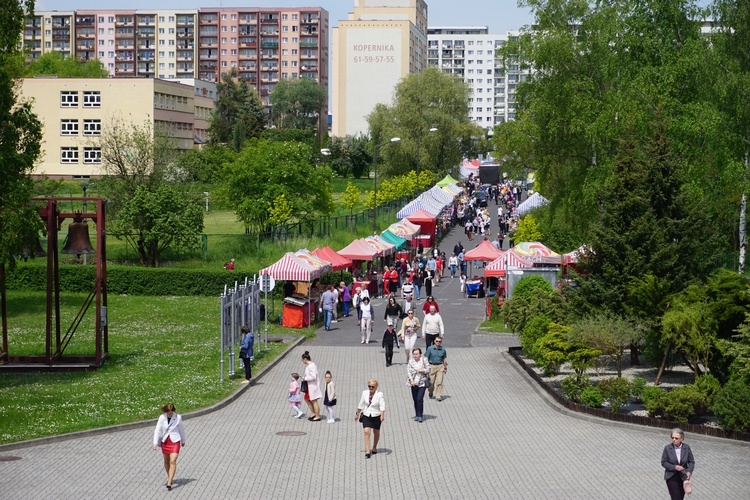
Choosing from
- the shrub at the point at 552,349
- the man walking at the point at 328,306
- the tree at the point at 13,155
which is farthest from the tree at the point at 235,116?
the shrub at the point at 552,349

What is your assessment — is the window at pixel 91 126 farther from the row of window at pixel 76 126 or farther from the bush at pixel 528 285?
the bush at pixel 528 285

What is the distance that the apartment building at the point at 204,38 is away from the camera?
617 feet

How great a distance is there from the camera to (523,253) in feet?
144

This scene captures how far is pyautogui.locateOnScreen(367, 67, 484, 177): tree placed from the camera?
95500 millimetres

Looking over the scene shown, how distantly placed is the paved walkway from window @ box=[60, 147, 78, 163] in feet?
267

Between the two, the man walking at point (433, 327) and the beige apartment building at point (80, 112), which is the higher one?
the beige apartment building at point (80, 112)

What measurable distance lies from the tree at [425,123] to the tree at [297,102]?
57.9 metres

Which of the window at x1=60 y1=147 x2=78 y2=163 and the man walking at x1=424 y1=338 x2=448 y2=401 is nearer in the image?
the man walking at x1=424 y1=338 x2=448 y2=401

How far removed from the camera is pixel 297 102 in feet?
525

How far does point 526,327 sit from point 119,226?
97.0ft

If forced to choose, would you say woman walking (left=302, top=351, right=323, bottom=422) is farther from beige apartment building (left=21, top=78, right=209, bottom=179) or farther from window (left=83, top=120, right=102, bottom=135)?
window (left=83, top=120, right=102, bottom=135)

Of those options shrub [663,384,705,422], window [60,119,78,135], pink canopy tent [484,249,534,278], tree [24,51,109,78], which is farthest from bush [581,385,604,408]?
tree [24,51,109,78]

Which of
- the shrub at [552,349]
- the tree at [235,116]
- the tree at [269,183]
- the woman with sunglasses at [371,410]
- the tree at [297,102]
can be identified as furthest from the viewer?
the tree at [297,102]

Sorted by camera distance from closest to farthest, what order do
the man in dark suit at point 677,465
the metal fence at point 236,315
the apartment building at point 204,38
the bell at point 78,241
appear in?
1. the man in dark suit at point 677,465
2. the metal fence at point 236,315
3. the bell at point 78,241
4. the apartment building at point 204,38
